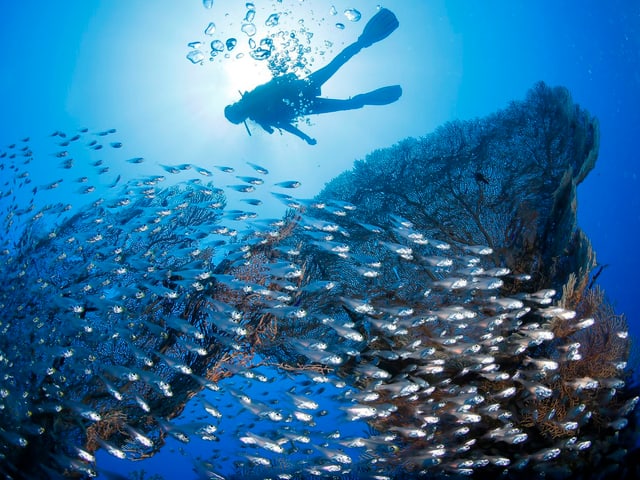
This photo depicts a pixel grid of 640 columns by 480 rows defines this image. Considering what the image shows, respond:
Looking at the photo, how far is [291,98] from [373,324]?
17.9ft

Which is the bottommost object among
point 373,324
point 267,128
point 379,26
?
point 373,324

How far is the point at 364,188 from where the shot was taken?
895 centimetres

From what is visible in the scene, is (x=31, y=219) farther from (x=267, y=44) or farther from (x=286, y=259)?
(x=267, y=44)

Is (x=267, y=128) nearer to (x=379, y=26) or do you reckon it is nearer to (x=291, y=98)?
(x=291, y=98)

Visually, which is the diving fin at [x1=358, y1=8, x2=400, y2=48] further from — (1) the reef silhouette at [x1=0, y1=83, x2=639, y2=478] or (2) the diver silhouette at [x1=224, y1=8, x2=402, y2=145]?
(1) the reef silhouette at [x1=0, y1=83, x2=639, y2=478]

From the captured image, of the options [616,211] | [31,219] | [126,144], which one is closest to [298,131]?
[31,219]

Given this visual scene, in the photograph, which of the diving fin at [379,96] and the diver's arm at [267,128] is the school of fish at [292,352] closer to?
the diver's arm at [267,128]

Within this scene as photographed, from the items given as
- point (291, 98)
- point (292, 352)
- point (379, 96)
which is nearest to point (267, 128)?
point (291, 98)

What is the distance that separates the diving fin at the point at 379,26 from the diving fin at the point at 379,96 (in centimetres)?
118

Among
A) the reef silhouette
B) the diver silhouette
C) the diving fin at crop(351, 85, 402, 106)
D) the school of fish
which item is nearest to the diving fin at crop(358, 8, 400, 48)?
the diver silhouette

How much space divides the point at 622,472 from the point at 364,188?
720cm

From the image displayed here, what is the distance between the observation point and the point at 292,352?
7504 mm

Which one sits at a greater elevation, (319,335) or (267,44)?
(267,44)

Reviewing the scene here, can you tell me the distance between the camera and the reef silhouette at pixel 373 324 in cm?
579
